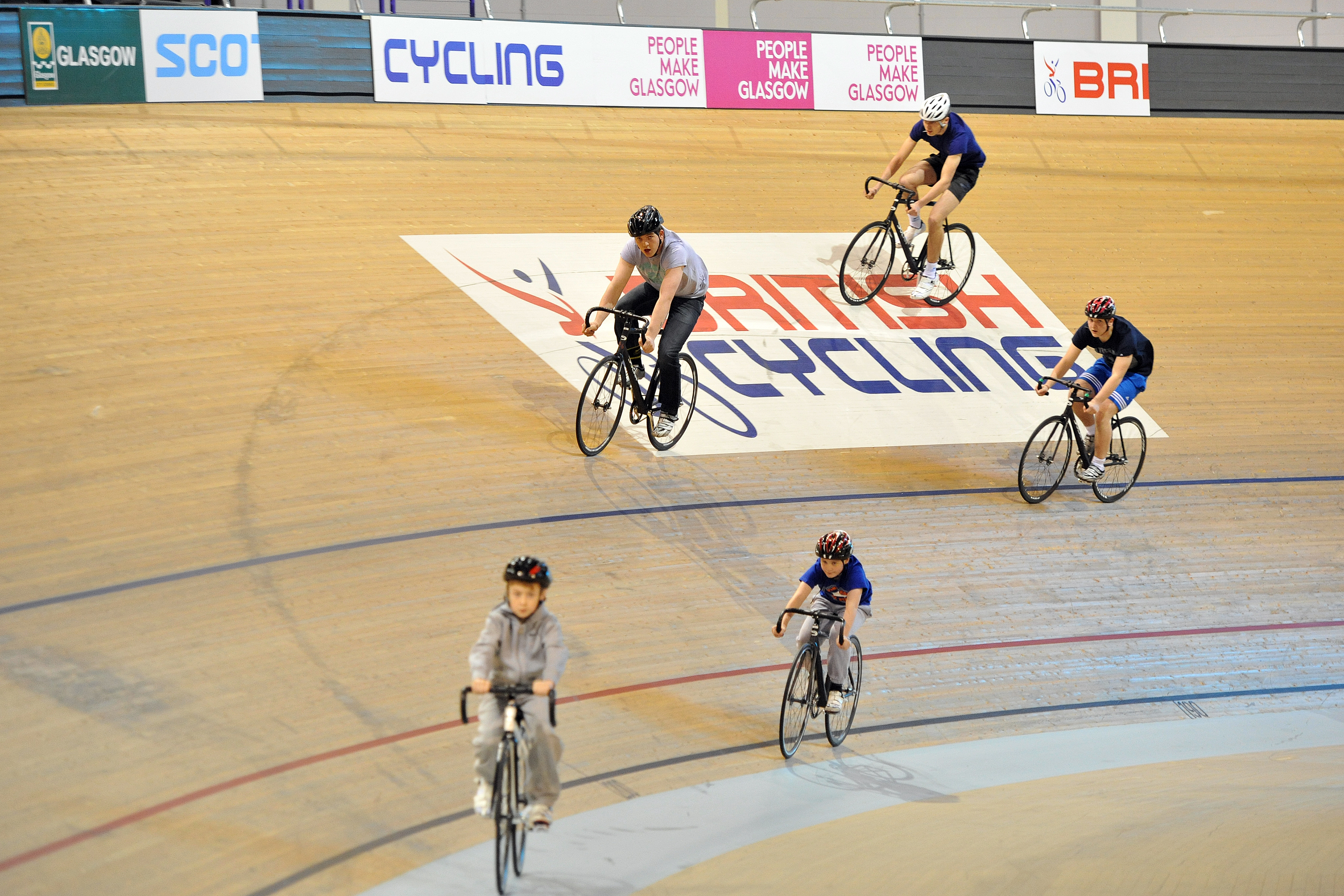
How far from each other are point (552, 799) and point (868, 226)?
5.24m

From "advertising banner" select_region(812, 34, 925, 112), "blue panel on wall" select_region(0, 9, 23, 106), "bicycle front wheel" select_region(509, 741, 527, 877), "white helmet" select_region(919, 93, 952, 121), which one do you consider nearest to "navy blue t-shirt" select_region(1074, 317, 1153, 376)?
"white helmet" select_region(919, 93, 952, 121)

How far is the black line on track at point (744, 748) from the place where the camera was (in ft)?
11.0

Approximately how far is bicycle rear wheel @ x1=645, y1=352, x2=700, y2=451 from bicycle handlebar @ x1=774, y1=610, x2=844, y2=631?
181cm

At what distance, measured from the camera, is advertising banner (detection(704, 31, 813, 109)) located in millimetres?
8828

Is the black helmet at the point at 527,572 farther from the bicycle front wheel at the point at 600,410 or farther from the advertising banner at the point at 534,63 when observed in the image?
the advertising banner at the point at 534,63

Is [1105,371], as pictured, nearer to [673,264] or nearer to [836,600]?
[673,264]

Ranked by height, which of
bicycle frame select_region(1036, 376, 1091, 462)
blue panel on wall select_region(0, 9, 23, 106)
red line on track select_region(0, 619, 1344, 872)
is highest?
blue panel on wall select_region(0, 9, 23, 106)

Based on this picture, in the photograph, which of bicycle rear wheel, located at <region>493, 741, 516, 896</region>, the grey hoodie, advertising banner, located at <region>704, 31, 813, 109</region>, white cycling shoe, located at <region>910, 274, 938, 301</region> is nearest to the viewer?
bicycle rear wheel, located at <region>493, 741, 516, 896</region>

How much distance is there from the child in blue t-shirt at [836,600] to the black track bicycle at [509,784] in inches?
52.8

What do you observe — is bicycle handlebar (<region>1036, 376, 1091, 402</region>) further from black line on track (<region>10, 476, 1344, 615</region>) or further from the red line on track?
the red line on track

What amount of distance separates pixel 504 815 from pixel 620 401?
10.9 feet

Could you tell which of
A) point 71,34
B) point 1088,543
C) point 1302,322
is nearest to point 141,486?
point 71,34

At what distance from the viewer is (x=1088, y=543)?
6230 millimetres

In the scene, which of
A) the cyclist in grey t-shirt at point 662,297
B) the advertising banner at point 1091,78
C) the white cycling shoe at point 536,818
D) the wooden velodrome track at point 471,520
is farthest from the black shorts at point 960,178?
the white cycling shoe at point 536,818
